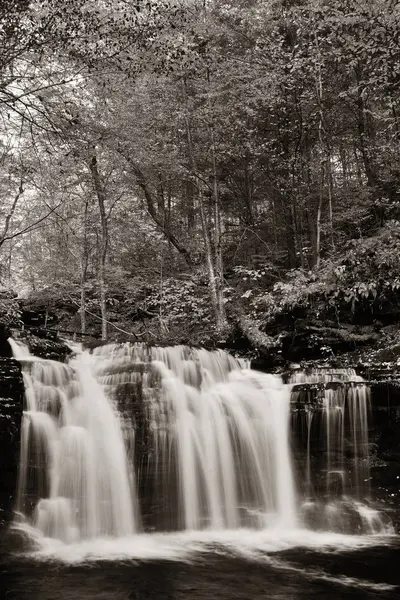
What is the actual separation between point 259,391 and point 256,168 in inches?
378

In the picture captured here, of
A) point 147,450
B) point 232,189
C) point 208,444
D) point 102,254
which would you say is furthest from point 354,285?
point 232,189

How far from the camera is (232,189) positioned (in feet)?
56.4

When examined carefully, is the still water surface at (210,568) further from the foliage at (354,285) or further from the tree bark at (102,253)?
the tree bark at (102,253)

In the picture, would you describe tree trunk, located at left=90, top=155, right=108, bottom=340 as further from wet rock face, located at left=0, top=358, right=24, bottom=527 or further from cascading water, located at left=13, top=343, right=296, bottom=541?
wet rock face, located at left=0, top=358, right=24, bottom=527

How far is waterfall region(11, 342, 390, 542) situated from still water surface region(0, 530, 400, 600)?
431mm

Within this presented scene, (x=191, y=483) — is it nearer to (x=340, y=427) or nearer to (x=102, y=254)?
(x=340, y=427)

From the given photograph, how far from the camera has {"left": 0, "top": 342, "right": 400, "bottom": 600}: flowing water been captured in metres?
5.63

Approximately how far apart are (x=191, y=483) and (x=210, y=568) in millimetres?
2110

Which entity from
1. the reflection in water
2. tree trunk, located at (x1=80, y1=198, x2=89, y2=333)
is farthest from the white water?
tree trunk, located at (x1=80, y1=198, x2=89, y2=333)

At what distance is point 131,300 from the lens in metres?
16.2

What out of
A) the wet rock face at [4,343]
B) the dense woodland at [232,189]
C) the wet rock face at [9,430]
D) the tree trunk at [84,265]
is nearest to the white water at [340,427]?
the dense woodland at [232,189]

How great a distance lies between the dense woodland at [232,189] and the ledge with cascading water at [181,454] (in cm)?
290

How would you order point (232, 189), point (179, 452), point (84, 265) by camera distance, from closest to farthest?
point (179, 452)
point (84, 265)
point (232, 189)

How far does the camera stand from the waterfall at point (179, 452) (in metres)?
7.12
